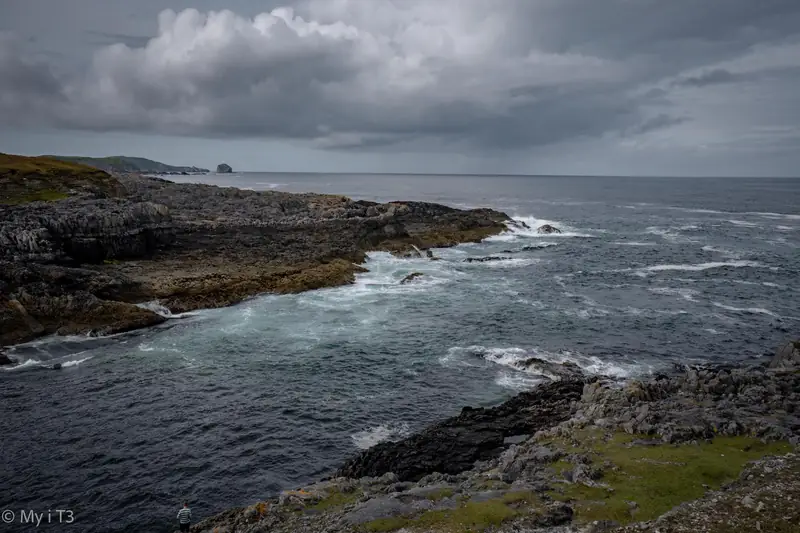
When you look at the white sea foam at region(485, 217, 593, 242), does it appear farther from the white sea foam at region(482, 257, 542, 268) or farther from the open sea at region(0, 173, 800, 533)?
the open sea at region(0, 173, 800, 533)

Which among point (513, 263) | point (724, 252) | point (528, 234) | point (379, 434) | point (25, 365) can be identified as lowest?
point (379, 434)

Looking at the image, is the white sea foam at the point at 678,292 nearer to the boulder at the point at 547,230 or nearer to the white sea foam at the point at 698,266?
the white sea foam at the point at 698,266

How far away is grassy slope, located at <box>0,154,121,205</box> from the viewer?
84.9 meters

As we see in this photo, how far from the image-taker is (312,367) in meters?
41.1

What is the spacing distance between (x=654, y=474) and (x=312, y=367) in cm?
2688

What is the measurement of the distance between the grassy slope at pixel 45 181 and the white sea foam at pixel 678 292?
93.9 metres

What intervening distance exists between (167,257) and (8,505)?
49407 mm

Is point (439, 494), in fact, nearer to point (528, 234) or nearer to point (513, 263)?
point (513, 263)

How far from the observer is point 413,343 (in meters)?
46.7

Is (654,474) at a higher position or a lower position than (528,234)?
lower

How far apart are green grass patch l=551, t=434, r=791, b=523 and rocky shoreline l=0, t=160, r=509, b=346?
43806 mm

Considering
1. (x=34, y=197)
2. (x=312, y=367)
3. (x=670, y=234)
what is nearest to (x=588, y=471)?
(x=312, y=367)

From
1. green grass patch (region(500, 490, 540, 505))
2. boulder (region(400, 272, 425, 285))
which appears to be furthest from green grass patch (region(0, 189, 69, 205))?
green grass patch (region(500, 490, 540, 505))

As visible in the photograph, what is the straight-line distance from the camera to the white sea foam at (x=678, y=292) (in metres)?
61.7
